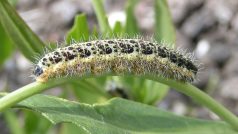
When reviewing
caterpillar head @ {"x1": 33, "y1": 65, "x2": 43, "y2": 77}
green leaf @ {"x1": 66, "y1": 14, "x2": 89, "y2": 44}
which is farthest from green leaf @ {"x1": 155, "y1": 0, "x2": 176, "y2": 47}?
caterpillar head @ {"x1": 33, "y1": 65, "x2": 43, "y2": 77}

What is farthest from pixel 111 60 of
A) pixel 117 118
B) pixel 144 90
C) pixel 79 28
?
pixel 144 90

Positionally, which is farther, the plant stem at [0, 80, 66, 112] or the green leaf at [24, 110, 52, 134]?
the green leaf at [24, 110, 52, 134]

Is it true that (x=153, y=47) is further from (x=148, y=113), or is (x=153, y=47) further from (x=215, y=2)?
(x=215, y=2)

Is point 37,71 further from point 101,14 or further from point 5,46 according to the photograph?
point 5,46

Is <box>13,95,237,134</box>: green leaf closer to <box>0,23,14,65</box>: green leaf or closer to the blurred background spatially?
<box>0,23,14,65</box>: green leaf

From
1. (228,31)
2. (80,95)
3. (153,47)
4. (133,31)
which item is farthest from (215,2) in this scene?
(153,47)

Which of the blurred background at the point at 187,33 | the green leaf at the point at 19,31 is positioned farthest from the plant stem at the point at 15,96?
the blurred background at the point at 187,33
